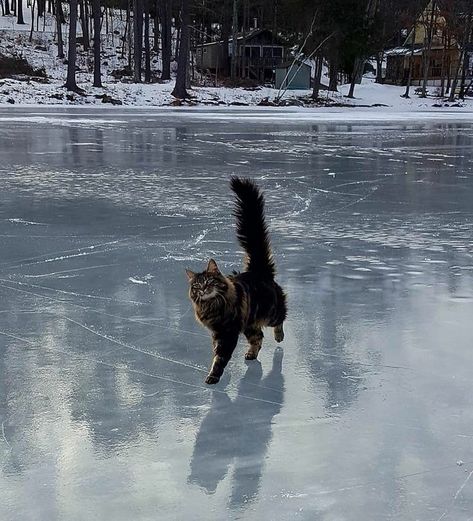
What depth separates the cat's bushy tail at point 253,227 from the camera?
380cm

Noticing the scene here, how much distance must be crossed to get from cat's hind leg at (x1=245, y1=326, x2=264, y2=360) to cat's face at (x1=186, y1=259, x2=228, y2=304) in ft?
1.43

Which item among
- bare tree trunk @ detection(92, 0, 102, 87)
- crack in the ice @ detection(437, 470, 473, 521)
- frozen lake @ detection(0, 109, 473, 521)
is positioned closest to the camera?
crack in the ice @ detection(437, 470, 473, 521)

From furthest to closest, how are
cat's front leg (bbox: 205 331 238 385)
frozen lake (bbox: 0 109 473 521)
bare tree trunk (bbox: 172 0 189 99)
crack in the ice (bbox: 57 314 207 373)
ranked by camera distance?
1. bare tree trunk (bbox: 172 0 189 99)
2. crack in the ice (bbox: 57 314 207 373)
3. cat's front leg (bbox: 205 331 238 385)
4. frozen lake (bbox: 0 109 473 521)

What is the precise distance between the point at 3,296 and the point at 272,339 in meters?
1.82

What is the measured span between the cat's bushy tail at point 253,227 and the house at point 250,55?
176 ft

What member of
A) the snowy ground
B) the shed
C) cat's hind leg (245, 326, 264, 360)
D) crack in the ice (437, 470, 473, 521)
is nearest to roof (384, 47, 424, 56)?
the snowy ground

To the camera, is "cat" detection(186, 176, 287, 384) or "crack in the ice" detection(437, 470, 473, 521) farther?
"cat" detection(186, 176, 287, 384)

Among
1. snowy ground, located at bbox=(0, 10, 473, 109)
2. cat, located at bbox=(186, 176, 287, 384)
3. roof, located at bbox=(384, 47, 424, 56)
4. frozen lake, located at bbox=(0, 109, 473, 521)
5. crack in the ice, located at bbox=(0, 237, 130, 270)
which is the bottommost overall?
crack in the ice, located at bbox=(0, 237, 130, 270)

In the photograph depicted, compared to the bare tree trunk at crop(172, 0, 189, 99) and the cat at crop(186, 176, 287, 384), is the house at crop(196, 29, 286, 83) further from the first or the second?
the cat at crop(186, 176, 287, 384)

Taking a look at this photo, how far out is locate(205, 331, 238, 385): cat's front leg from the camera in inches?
130

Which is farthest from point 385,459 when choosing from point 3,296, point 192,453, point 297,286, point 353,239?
point 353,239

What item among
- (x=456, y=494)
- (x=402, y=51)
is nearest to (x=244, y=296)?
(x=456, y=494)

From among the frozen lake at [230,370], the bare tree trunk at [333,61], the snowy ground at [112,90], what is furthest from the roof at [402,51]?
the frozen lake at [230,370]

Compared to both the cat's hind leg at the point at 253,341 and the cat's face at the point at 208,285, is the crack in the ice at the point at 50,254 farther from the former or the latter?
the cat's face at the point at 208,285
